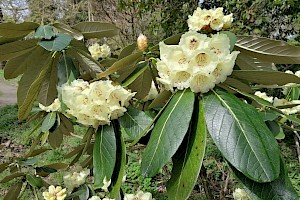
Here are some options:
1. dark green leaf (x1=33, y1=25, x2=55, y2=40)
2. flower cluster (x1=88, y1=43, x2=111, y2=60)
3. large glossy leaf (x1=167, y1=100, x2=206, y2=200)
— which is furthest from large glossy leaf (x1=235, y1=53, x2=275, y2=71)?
flower cluster (x1=88, y1=43, x2=111, y2=60)

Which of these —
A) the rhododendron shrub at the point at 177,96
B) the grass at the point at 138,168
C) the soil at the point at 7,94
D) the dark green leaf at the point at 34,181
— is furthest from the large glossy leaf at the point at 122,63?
the soil at the point at 7,94

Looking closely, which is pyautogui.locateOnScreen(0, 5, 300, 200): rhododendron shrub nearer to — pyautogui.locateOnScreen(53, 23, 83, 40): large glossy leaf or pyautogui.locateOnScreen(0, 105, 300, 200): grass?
pyautogui.locateOnScreen(53, 23, 83, 40): large glossy leaf

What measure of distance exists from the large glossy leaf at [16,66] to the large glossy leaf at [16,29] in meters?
0.08

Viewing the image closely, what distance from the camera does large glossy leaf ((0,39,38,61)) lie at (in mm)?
897

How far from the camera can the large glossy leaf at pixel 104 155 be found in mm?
690

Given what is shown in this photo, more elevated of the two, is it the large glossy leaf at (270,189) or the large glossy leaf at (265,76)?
the large glossy leaf at (265,76)

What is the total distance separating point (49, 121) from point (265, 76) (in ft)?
3.13

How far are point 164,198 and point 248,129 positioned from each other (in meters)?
2.27

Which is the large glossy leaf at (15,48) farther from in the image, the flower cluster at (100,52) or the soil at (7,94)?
the soil at (7,94)

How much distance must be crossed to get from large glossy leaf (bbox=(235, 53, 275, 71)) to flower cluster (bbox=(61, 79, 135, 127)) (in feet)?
0.89

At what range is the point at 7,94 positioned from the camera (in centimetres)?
845

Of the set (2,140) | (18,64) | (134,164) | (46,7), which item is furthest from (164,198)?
(46,7)

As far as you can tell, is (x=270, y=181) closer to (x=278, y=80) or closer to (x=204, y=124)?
(x=204, y=124)

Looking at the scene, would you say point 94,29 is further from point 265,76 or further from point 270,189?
point 270,189
